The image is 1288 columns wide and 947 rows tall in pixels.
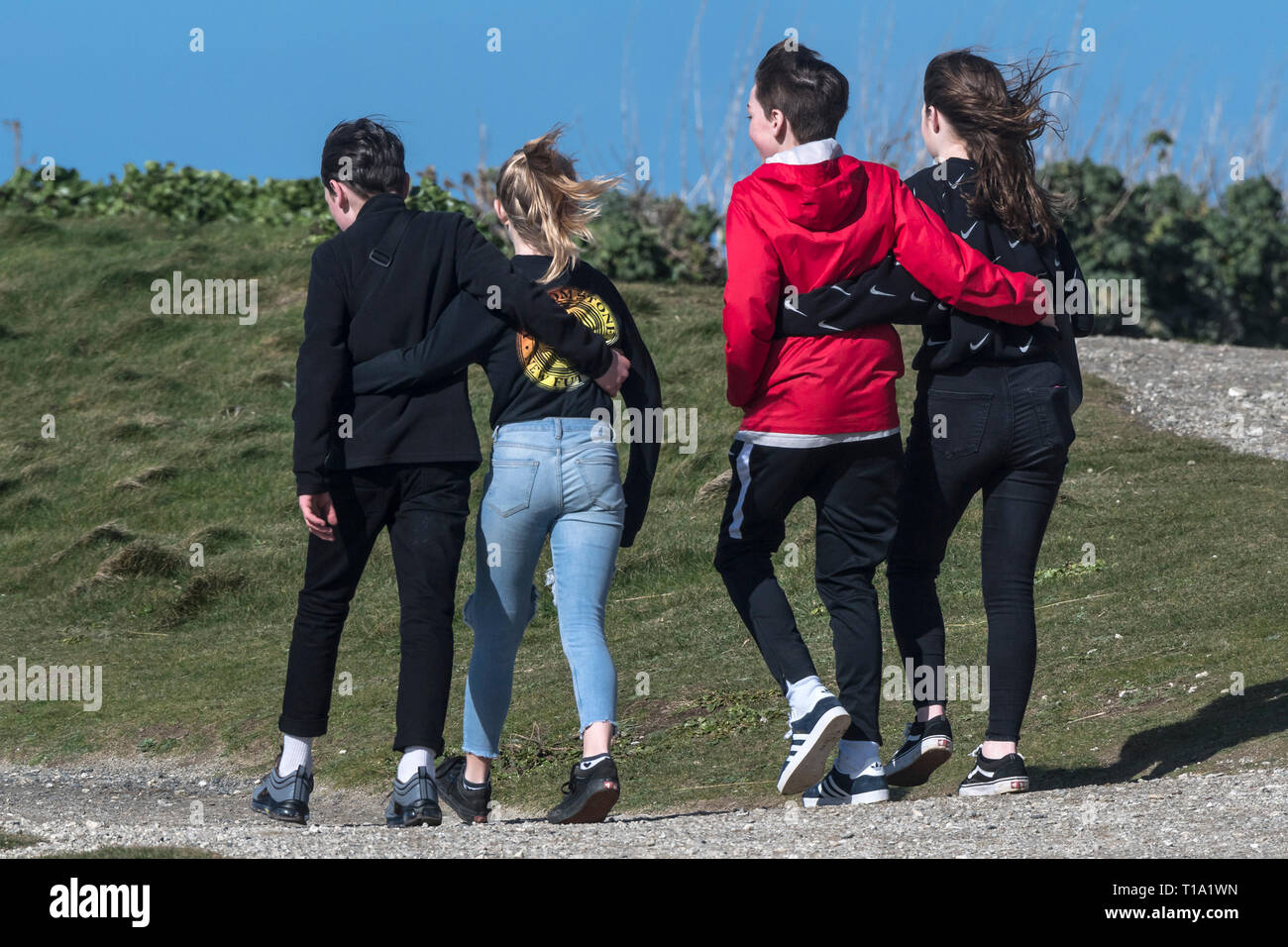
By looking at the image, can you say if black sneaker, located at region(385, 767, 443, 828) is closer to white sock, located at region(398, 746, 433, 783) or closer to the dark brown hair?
white sock, located at region(398, 746, 433, 783)

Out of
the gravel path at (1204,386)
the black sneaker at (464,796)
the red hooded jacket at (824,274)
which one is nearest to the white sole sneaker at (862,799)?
the black sneaker at (464,796)

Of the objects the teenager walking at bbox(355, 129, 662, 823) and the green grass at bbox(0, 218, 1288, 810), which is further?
the green grass at bbox(0, 218, 1288, 810)

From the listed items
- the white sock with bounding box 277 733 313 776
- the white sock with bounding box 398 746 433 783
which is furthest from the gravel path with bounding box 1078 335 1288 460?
the white sock with bounding box 277 733 313 776

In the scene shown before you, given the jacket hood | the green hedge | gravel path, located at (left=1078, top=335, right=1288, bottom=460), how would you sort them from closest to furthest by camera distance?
the jacket hood
gravel path, located at (left=1078, top=335, right=1288, bottom=460)
the green hedge

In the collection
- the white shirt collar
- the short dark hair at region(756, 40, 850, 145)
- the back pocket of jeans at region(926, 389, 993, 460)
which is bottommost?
the back pocket of jeans at region(926, 389, 993, 460)

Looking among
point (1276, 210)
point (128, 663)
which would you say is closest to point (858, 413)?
point (128, 663)

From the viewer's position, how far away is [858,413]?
5.22m

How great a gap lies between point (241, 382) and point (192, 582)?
5.28 m

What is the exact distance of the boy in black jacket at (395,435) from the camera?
5254 millimetres

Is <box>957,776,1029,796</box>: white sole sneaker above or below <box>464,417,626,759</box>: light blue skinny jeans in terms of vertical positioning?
below

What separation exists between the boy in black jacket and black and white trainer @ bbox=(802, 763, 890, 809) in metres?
1.31

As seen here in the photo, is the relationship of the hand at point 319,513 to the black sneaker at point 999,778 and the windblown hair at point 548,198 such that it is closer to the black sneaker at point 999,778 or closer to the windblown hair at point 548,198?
the windblown hair at point 548,198

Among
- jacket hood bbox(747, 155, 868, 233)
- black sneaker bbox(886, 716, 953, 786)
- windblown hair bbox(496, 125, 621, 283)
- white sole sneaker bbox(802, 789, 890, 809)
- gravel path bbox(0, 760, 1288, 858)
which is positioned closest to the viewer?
gravel path bbox(0, 760, 1288, 858)

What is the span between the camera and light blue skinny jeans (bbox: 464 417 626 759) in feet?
16.9
